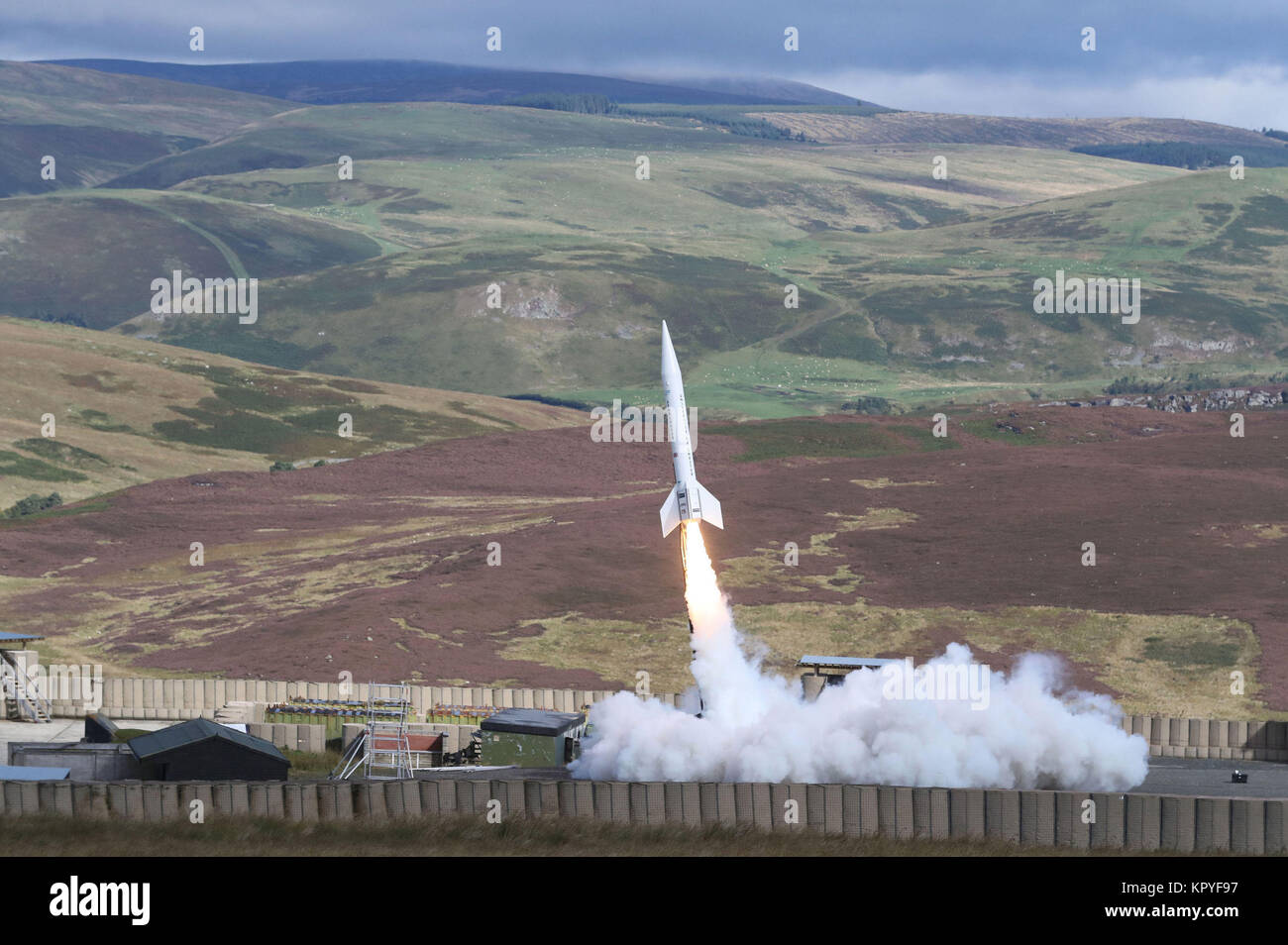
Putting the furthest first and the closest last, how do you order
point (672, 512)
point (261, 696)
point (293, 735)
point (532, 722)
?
point (261, 696) → point (293, 735) → point (672, 512) → point (532, 722)

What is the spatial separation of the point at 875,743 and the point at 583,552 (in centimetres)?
4412

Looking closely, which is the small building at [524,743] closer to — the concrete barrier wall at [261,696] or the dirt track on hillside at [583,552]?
the concrete barrier wall at [261,696]

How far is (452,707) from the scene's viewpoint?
6206cm

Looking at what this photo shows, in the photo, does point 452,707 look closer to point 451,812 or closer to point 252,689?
point 252,689

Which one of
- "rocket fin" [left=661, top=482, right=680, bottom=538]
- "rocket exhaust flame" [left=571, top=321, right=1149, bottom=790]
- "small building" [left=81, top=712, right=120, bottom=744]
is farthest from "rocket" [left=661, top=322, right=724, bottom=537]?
"small building" [left=81, top=712, right=120, bottom=744]

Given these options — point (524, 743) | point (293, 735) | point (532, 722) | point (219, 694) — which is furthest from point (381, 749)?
point (219, 694)

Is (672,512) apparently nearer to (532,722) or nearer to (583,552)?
(532,722)

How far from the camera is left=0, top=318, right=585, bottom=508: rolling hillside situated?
138 meters

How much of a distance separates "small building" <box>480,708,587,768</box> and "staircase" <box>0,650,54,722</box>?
19.8m

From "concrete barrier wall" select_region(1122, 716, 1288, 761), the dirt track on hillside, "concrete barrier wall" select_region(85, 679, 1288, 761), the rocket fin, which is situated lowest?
→ "concrete barrier wall" select_region(1122, 716, 1288, 761)

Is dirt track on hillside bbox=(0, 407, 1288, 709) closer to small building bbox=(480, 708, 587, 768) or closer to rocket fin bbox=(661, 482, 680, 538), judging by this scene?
small building bbox=(480, 708, 587, 768)

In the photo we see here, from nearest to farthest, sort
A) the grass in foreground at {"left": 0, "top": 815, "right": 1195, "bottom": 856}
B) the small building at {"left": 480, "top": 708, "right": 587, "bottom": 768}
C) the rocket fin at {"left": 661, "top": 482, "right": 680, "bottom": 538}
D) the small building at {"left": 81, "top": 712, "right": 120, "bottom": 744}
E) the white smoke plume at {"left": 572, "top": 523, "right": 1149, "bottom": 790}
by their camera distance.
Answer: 1. the grass in foreground at {"left": 0, "top": 815, "right": 1195, "bottom": 856}
2. the white smoke plume at {"left": 572, "top": 523, "right": 1149, "bottom": 790}
3. the small building at {"left": 480, "top": 708, "right": 587, "bottom": 768}
4. the rocket fin at {"left": 661, "top": 482, "right": 680, "bottom": 538}
5. the small building at {"left": 81, "top": 712, "right": 120, "bottom": 744}

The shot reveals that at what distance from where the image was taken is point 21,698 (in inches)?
2482
